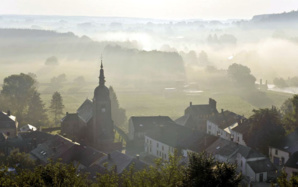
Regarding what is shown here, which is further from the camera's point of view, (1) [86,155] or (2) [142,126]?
(2) [142,126]

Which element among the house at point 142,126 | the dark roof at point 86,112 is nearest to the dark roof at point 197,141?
the house at point 142,126

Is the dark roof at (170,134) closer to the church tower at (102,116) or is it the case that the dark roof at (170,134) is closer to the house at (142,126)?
the house at (142,126)

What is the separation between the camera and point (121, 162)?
40000 millimetres

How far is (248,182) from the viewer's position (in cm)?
3981

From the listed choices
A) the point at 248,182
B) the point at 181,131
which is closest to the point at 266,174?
the point at 248,182

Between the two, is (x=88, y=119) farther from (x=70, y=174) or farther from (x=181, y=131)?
(x=70, y=174)

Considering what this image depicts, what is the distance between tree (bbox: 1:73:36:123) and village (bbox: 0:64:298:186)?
58.8 feet

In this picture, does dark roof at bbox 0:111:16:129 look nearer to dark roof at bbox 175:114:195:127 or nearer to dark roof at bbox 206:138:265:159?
dark roof at bbox 175:114:195:127

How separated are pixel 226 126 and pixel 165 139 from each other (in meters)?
11.9

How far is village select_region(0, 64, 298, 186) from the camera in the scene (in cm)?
4116

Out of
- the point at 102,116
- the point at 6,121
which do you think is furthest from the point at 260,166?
the point at 6,121

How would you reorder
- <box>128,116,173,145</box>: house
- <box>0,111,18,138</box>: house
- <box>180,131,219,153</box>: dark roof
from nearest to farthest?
<box>180,131,219,153</box>: dark roof → <box>128,116,173,145</box>: house → <box>0,111,18,138</box>: house

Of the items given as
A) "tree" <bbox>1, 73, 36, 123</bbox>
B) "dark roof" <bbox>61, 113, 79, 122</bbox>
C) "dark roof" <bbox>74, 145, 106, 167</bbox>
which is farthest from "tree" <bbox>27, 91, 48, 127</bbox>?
"dark roof" <bbox>74, 145, 106, 167</bbox>

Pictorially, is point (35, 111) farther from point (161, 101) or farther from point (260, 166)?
point (260, 166)
